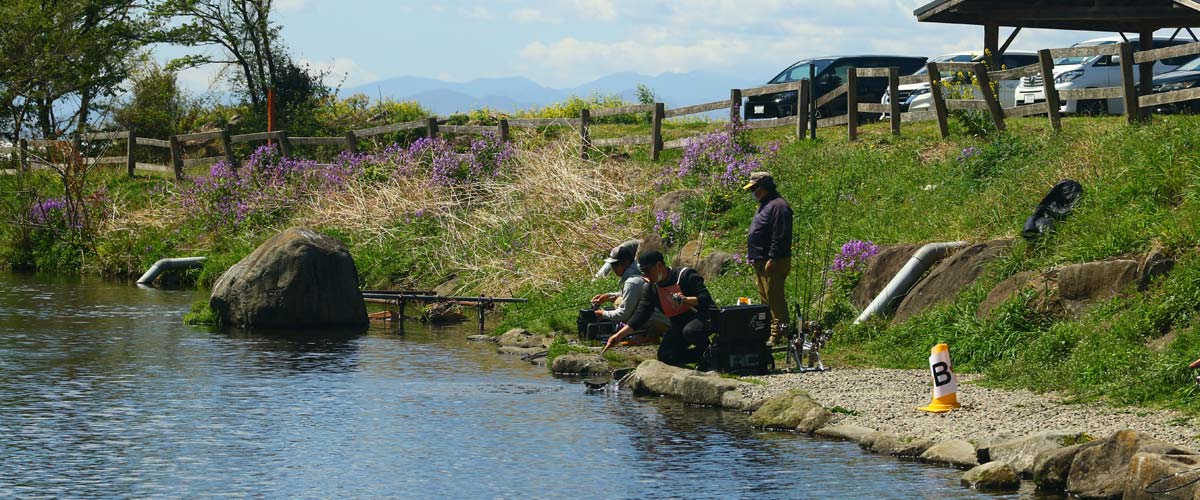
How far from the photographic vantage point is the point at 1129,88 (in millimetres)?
20391

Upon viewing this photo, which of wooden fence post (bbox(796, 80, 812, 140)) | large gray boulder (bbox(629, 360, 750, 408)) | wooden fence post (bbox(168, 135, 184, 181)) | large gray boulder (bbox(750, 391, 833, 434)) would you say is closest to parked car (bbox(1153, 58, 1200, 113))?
wooden fence post (bbox(796, 80, 812, 140))

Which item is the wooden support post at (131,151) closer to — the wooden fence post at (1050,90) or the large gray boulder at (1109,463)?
the wooden fence post at (1050,90)

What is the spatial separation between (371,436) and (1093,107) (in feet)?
57.1

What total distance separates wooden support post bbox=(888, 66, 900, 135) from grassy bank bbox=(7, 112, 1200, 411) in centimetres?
28

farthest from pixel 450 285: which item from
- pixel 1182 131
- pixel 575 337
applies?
pixel 1182 131

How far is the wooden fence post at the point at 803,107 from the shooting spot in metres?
25.8

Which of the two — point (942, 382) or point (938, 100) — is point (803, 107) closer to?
point (938, 100)

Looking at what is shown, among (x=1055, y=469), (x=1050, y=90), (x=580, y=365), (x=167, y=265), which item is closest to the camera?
(x=1055, y=469)

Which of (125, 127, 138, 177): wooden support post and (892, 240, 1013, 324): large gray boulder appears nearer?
(892, 240, 1013, 324): large gray boulder

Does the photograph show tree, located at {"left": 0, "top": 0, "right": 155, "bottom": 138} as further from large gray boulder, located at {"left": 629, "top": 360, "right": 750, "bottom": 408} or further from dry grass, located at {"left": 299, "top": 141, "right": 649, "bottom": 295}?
large gray boulder, located at {"left": 629, "top": 360, "right": 750, "bottom": 408}

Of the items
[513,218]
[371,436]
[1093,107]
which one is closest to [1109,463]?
[371,436]

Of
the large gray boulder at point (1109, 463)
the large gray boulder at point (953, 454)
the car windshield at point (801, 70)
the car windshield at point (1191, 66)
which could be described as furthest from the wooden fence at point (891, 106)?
the large gray boulder at point (1109, 463)

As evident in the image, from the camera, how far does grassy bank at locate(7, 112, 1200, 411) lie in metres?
13.3

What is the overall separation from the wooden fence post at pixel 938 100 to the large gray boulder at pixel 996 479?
14.0 metres
